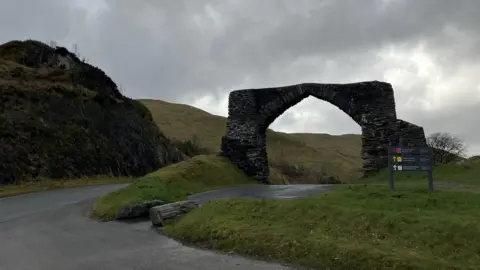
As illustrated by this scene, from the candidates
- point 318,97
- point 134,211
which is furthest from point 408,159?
point 318,97

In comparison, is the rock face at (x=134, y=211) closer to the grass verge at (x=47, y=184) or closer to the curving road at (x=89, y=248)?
the curving road at (x=89, y=248)

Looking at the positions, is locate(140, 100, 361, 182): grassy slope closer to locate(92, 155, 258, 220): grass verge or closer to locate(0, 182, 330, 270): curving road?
locate(92, 155, 258, 220): grass verge

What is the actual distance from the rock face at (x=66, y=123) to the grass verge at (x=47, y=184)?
3.04 ft

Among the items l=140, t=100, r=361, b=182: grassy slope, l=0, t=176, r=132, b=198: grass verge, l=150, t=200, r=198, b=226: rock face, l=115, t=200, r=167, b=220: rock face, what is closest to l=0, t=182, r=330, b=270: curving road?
l=150, t=200, r=198, b=226: rock face

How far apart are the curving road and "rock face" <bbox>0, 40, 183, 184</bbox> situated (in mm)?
18426

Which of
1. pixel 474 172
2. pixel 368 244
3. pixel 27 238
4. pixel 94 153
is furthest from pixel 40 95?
pixel 368 244

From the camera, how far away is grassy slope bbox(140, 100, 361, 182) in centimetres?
10419

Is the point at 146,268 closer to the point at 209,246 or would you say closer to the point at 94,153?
the point at 209,246

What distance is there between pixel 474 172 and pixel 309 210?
1341 centimetres

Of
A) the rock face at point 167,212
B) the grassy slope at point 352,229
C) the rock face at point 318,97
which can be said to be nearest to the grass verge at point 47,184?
the rock face at point 318,97

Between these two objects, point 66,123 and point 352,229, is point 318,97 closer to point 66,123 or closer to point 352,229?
point 352,229

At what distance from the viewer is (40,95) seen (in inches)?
1773

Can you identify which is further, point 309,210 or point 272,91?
point 272,91

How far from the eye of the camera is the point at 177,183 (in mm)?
24922
